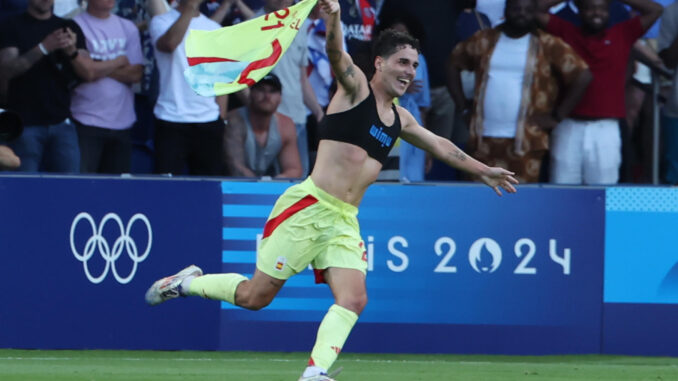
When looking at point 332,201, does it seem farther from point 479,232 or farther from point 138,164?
point 138,164

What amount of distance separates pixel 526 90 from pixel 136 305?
4491 mm

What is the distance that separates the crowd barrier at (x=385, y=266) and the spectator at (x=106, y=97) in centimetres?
116

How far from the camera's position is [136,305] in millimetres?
11336

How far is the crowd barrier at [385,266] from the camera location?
11273mm

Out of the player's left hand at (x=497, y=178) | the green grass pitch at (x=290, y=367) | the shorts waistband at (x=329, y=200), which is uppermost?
the shorts waistband at (x=329, y=200)

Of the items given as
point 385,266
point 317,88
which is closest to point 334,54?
point 385,266

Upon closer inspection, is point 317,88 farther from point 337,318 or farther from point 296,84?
point 337,318

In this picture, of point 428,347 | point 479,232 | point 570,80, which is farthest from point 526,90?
point 428,347

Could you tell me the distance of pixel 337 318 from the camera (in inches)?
309

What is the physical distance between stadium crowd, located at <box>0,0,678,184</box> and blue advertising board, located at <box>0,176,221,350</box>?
927mm

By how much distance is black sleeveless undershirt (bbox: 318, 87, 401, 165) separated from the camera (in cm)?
827

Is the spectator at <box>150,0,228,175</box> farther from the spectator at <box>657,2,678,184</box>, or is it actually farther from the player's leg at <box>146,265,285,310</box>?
the spectator at <box>657,2,678,184</box>

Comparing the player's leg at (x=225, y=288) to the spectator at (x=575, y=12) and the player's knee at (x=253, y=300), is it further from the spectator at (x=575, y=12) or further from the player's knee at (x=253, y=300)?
the spectator at (x=575, y=12)

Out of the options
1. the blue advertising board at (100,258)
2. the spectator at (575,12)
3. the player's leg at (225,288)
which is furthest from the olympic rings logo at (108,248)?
the spectator at (575,12)
